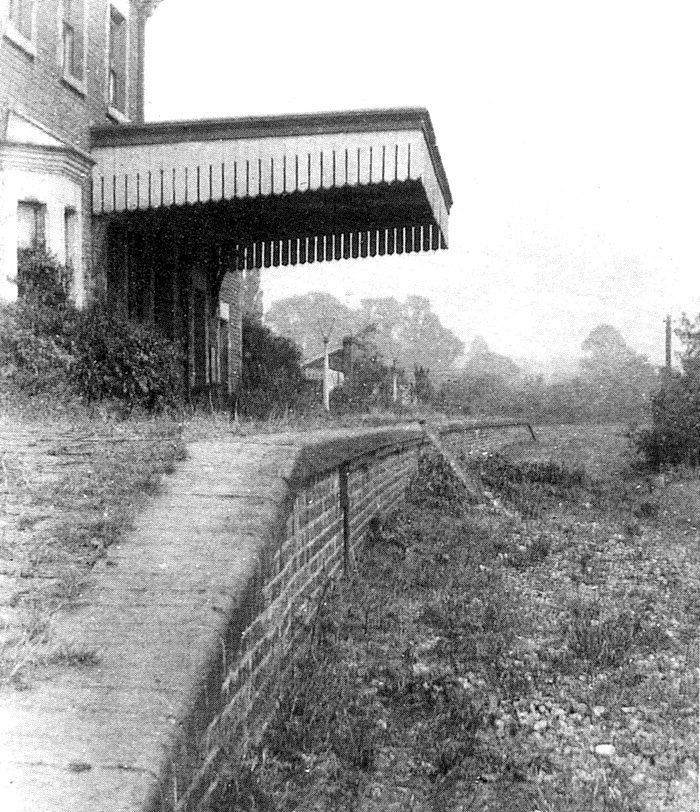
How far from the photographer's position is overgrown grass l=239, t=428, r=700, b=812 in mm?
3254

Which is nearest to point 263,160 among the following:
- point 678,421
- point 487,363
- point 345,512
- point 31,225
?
point 31,225

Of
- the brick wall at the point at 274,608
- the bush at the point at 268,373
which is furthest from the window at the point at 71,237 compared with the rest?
the brick wall at the point at 274,608

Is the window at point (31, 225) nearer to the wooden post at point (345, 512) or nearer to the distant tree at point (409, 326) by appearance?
the wooden post at point (345, 512)

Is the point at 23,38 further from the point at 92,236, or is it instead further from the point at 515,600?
the point at 515,600

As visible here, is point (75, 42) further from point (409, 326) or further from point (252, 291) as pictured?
point (252, 291)

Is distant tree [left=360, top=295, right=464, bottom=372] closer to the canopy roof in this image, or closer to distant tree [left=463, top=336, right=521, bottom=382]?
distant tree [left=463, top=336, right=521, bottom=382]

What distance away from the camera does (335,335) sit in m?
28.1

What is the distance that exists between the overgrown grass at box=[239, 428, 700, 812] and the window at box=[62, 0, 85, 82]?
318 inches

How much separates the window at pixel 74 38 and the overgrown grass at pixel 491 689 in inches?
318

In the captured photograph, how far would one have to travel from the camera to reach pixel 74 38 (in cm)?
1197

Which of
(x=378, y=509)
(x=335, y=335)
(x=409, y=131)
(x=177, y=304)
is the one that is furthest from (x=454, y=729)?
(x=335, y=335)

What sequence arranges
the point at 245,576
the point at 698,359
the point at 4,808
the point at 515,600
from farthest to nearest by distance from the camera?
the point at 698,359
the point at 515,600
the point at 245,576
the point at 4,808

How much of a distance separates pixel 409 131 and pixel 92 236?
14.0ft

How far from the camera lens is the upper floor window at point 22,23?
993cm
